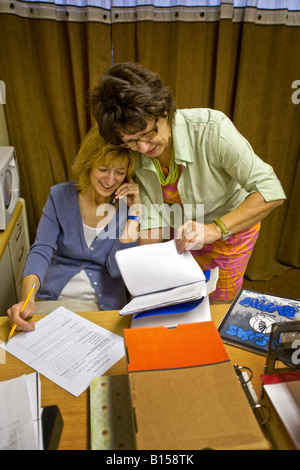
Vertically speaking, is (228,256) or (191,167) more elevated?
(191,167)

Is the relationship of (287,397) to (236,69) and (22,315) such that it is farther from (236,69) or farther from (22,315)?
(236,69)

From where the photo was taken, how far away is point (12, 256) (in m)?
1.88

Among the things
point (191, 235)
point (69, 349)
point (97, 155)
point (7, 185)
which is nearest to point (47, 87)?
point (7, 185)

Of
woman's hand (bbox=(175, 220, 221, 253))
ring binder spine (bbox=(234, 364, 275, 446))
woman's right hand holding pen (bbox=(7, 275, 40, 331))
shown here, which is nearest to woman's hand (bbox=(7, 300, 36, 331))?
woman's right hand holding pen (bbox=(7, 275, 40, 331))

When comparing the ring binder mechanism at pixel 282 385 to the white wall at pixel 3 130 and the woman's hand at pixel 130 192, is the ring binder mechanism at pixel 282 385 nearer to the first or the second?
the woman's hand at pixel 130 192

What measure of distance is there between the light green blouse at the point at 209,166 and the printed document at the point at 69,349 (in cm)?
57

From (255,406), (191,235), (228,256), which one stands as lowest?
(228,256)

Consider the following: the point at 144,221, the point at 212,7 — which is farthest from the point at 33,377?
the point at 212,7

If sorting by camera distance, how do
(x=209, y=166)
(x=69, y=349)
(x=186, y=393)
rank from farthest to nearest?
1. (x=209, y=166)
2. (x=69, y=349)
3. (x=186, y=393)

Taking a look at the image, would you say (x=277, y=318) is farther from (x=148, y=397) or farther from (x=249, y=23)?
(x=249, y=23)

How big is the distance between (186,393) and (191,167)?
870 mm

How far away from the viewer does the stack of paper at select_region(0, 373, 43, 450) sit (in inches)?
26.9

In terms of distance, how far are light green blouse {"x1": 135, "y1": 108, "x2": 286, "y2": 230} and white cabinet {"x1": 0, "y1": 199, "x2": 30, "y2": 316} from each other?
0.77m

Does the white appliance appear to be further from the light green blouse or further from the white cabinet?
the light green blouse
